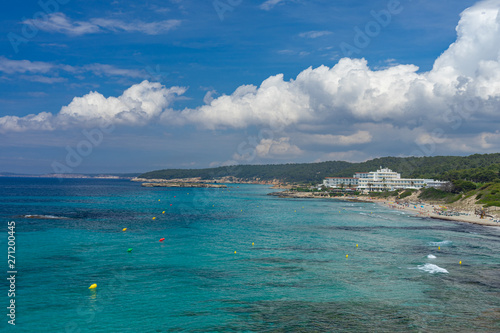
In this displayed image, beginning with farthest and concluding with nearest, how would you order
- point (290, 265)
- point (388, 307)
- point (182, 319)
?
point (290, 265), point (388, 307), point (182, 319)

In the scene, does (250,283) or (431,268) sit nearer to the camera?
(250,283)

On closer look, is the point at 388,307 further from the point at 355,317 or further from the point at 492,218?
the point at 492,218

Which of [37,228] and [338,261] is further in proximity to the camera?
[37,228]

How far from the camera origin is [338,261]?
42.5m

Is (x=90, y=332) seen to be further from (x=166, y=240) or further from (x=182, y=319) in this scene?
(x=166, y=240)

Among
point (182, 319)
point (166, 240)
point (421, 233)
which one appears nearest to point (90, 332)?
point (182, 319)

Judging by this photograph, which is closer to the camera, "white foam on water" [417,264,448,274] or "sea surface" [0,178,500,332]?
"sea surface" [0,178,500,332]

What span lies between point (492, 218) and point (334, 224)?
4350 centimetres

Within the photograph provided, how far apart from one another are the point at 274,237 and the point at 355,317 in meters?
34.2

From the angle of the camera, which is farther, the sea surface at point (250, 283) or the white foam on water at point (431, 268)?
the white foam on water at point (431, 268)

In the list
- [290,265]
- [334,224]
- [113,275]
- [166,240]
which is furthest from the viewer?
[334,224]

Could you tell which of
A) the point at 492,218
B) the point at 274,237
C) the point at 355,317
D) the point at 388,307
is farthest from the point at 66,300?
the point at 492,218

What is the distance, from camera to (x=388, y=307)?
90.5 feet

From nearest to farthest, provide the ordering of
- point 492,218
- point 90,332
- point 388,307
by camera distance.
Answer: point 90,332 < point 388,307 < point 492,218
